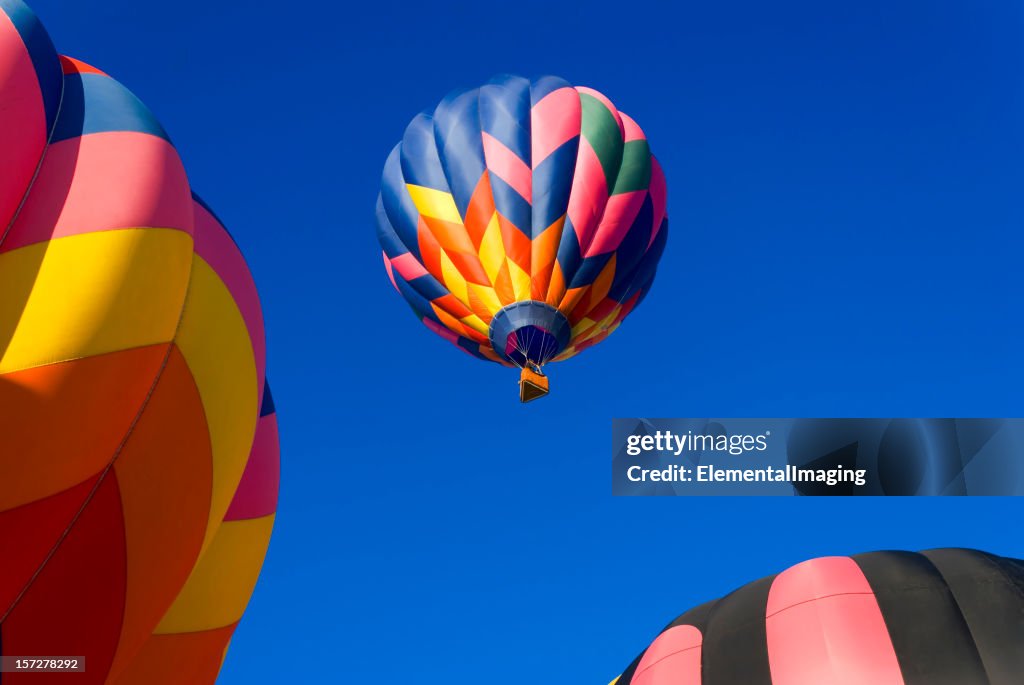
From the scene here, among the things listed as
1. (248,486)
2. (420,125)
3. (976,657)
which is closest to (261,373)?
(248,486)

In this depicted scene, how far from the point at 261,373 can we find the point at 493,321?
9.55m

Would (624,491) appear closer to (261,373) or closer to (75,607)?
(261,373)

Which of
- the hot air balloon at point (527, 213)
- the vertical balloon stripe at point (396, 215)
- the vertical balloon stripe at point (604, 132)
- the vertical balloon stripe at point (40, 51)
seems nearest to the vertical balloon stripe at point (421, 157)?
the hot air balloon at point (527, 213)

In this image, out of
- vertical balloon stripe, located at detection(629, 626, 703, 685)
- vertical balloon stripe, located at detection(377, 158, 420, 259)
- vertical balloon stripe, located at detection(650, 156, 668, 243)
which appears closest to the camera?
vertical balloon stripe, located at detection(629, 626, 703, 685)

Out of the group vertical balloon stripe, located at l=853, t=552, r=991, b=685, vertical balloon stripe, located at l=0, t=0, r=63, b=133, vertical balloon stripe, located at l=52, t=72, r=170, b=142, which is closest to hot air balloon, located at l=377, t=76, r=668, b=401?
vertical balloon stripe, located at l=853, t=552, r=991, b=685

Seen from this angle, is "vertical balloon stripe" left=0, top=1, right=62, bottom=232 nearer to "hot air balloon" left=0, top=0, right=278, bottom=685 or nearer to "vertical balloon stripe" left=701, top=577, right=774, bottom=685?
"hot air balloon" left=0, top=0, right=278, bottom=685

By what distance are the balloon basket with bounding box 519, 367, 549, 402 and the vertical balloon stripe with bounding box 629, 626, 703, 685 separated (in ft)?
27.9

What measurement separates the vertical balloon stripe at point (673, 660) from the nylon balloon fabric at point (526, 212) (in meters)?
8.72

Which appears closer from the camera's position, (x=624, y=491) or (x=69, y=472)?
(x=69, y=472)

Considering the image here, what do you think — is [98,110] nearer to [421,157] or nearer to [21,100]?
[21,100]

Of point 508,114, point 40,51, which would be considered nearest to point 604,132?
point 508,114

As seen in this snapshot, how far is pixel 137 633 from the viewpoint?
5926mm

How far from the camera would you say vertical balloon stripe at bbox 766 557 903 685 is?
20.4 feet

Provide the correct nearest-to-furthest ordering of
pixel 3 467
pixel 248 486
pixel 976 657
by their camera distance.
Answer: pixel 3 467 → pixel 976 657 → pixel 248 486
